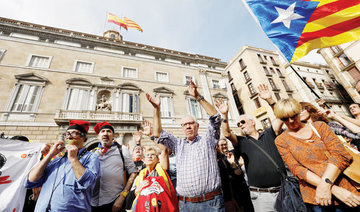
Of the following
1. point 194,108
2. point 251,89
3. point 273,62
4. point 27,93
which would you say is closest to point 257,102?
point 251,89

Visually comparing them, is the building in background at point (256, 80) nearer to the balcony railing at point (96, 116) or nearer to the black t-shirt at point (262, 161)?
the balcony railing at point (96, 116)

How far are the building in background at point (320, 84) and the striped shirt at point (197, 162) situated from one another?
22.6 meters

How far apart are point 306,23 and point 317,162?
3273 millimetres

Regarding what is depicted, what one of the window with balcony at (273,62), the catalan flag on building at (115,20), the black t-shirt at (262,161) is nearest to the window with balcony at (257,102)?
the window with balcony at (273,62)

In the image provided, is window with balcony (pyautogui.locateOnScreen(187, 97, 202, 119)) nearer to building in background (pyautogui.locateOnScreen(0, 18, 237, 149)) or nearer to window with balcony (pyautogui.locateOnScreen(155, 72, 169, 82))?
building in background (pyautogui.locateOnScreen(0, 18, 237, 149))

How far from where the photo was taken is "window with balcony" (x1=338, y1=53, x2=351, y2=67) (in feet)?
54.6

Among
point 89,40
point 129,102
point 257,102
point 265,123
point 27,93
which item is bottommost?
point 265,123

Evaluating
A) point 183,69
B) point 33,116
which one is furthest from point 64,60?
point 183,69

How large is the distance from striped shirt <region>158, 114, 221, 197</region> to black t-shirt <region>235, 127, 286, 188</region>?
1.55ft

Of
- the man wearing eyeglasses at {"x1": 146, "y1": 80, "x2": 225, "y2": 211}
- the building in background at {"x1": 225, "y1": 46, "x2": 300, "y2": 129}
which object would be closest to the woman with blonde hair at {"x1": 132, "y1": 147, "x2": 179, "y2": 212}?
the man wearing eyeglasses at {"x1": 146, "y1": 80, "x2": 225, "y2": 211}

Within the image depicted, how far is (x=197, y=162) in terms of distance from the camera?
2006 mm

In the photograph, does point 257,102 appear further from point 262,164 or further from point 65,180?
point 65,180

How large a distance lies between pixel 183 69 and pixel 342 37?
13078mm

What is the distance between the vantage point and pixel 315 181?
136 centimetres
